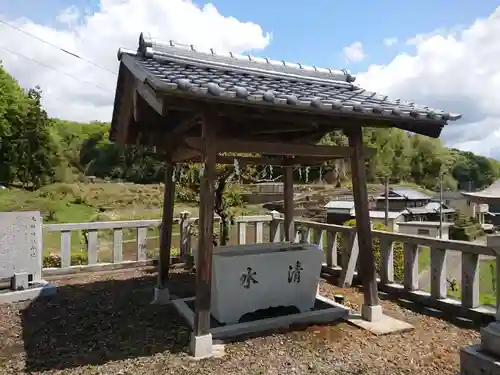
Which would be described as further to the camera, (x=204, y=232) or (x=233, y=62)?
(x=233, y=62)

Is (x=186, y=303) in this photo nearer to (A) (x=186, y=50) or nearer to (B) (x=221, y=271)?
(B) (x=221, y=271)

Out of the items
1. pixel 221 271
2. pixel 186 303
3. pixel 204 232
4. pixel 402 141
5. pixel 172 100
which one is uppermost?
pixel 402 141

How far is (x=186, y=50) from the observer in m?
4.79

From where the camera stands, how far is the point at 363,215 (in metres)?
4.49

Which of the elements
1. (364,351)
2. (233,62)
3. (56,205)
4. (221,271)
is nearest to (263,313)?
(221,271)

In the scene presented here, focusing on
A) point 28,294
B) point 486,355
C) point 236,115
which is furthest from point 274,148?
point 28,294

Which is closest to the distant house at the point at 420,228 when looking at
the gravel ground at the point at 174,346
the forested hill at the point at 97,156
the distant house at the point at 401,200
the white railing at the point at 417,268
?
the forested hill at the point at 97,156

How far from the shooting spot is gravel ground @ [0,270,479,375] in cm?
338

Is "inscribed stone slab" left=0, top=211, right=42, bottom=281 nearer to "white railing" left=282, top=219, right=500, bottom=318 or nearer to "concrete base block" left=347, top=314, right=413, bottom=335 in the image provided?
"white railing" left=282, top=219, right=500, bottom=318

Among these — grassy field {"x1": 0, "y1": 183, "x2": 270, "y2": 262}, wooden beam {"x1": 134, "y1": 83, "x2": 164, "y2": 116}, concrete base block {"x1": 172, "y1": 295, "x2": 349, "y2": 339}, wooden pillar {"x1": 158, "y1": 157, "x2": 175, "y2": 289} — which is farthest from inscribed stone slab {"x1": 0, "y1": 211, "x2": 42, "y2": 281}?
grassy field {"x1": 0, "y1": 183, "x2": 270, "y2": 262}

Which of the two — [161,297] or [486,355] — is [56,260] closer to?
[161,297]

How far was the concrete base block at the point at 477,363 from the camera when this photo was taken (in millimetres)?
2520

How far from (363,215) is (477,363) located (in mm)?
2076

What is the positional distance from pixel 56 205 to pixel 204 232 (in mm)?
21549
